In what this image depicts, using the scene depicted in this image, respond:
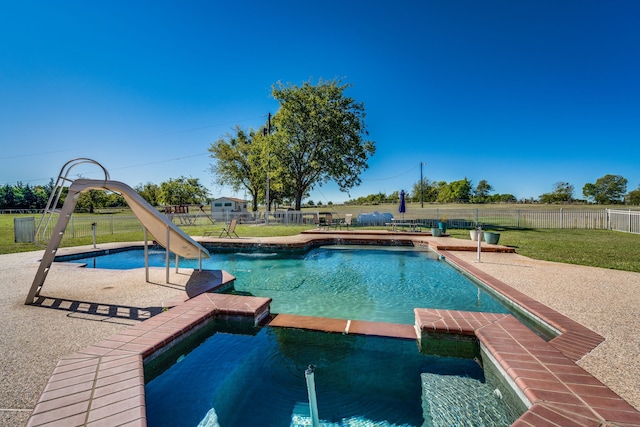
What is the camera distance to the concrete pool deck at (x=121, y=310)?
237cm

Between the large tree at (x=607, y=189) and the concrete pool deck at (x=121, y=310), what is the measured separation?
6901 centimetres

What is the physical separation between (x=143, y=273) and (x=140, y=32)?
37.1ft

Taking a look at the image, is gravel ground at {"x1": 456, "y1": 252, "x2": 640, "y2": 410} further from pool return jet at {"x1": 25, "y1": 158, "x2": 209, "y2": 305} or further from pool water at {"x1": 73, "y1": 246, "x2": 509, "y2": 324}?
pool return jet at {"x1": 25, "y1": 158, "x2": 209, "y2": 305}

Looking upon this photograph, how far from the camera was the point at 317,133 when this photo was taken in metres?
22.2

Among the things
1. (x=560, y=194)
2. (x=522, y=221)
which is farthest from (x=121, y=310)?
(x=560, y=194)

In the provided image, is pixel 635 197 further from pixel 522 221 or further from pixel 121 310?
pixel 121 310

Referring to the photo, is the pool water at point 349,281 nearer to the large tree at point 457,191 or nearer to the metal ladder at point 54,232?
the metal ladder at point 54,232

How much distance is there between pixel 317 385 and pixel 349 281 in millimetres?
4309

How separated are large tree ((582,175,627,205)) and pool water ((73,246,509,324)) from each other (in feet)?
226

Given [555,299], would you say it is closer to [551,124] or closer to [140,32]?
[140,32]

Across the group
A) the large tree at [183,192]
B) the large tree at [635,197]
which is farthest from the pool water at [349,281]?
the large tree at [635,197]

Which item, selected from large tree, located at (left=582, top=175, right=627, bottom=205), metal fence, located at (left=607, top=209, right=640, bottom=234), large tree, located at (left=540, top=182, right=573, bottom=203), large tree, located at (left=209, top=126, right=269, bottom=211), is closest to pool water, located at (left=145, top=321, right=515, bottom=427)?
metal fence, located at (left=607, top=209, right=640, bottom=234)

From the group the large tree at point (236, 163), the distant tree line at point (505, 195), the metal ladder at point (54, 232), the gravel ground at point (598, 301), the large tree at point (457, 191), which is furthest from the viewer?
the large tree at point (457, 191)

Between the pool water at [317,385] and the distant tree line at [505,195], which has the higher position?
the distant tree line at [505,195]
